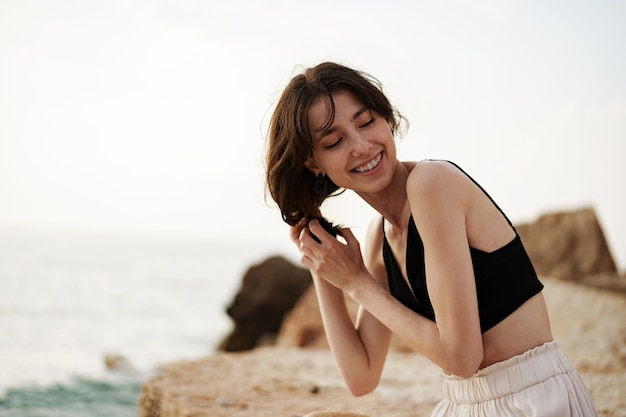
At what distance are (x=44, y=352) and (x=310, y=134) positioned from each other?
555 inches

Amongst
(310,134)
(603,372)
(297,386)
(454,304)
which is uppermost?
(310,134)

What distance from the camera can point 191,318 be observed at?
84.3 feet

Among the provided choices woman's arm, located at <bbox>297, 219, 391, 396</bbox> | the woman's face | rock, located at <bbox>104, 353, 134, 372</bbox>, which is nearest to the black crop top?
the woman's face

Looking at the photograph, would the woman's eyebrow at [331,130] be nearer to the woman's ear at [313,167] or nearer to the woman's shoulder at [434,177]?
the woman's ear at [313,167]

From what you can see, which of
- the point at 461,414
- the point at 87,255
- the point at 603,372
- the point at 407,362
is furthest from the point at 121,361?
the point at 87,255

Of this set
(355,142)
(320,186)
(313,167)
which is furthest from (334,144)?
(320,186)

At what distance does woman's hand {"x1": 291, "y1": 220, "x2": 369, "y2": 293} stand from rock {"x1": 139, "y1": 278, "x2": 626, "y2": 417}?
0.65 metres

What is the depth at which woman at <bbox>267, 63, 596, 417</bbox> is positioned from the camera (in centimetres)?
216

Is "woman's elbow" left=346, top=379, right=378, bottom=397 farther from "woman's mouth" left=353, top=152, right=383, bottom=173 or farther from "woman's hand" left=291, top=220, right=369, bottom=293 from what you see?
"woman's mouth" left=353, top=152, right=383, bottom=173

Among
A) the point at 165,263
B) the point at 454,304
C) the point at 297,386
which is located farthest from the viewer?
the point at 165,263

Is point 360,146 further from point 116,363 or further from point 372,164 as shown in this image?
point 116,363

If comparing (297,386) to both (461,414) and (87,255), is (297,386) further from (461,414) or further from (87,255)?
(87,255)

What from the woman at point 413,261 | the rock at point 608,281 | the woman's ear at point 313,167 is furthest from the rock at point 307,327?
the woman's ear at point 313,167

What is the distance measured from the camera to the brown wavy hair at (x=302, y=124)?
254 cm
